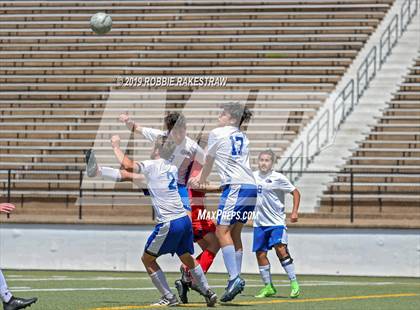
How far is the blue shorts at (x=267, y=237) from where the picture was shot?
Answer: 14.1 metres

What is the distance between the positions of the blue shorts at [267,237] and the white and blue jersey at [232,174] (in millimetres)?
1794

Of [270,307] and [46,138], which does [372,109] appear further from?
[270,307]

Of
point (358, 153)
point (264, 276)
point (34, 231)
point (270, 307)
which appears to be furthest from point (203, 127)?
point (270, 307)

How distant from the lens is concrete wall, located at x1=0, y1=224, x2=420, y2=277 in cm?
1997

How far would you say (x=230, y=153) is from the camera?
12328 mm

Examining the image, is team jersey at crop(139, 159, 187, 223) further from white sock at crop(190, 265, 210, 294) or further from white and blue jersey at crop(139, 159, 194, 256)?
white sock at crop(190, 265, 210, 294)

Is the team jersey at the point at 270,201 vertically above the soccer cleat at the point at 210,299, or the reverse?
the team jersey at the point at 270,201

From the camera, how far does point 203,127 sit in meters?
24.8

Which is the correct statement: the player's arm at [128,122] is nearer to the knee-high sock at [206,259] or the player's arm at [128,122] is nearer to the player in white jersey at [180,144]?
the player in white jersey at [180,144]

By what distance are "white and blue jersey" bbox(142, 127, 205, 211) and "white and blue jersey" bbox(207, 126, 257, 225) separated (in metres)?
0.15

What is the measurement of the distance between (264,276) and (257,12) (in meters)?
17.0

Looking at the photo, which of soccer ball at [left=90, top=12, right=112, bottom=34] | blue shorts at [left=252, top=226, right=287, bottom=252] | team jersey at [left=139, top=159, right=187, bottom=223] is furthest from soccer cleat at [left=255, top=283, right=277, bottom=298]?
soccer ball at [left=90, top=12, right=112, bottom=34]

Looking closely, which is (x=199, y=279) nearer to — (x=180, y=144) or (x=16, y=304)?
(x=180, y=144)

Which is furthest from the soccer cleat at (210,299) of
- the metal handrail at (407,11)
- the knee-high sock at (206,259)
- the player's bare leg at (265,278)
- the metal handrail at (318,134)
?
the metal handrail at (407,11)
